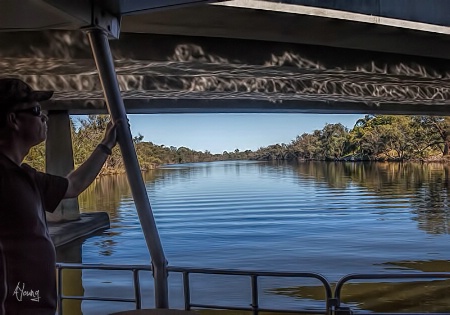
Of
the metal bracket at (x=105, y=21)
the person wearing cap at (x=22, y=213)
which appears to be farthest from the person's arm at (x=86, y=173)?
the metal bracket at (x=105, y=21)

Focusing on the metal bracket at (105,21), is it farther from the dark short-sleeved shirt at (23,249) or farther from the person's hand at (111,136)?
the dark short-sleeved shirt at (23,249)

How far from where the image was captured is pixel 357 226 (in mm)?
20547

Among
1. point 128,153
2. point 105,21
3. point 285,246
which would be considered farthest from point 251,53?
point 285,246

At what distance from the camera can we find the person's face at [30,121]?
1.89 meters

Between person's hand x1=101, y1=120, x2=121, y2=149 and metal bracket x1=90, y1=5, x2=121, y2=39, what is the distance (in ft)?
2.20

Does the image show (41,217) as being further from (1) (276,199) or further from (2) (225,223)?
(1) (276,199)

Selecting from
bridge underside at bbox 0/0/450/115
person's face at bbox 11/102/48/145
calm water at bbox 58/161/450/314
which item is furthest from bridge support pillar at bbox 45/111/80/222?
person's face at bbox 11/102/48/145

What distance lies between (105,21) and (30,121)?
159 centimetres

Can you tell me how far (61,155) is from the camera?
18.1 m

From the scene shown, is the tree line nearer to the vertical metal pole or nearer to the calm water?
the calm water

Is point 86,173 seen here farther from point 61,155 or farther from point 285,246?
point 61,155

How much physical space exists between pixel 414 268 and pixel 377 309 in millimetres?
4020

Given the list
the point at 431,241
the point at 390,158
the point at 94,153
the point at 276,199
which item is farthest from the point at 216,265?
the point at 390,158

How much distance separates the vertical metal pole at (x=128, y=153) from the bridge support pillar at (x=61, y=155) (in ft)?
49.3
